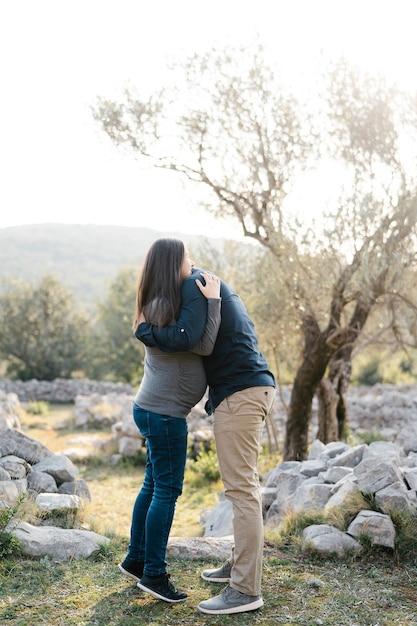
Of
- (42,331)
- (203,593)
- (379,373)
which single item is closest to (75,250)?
(42,331)

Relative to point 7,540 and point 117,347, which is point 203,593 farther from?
point 117,347

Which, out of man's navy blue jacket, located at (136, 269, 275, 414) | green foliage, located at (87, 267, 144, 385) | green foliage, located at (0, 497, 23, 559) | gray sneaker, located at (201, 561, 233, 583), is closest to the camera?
man's navy blue jacket, located at (136, 269, 275, 414)

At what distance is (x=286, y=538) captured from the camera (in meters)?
5.50

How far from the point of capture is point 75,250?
108062 mm

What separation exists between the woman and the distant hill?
267 feet

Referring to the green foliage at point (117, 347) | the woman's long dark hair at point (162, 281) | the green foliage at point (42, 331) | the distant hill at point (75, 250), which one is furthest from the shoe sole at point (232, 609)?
the distant hill at point (75, 250)

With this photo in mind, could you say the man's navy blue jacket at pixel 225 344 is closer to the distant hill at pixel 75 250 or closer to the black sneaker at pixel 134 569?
the black sneaker at pixel 134 569

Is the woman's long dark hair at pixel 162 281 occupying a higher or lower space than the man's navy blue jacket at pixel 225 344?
higher

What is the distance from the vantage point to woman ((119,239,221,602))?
3920mm

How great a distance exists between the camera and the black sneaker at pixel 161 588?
4062mm

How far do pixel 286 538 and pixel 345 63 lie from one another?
643 centimetres

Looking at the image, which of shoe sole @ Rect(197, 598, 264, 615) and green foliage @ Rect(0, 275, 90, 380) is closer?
shoe sole @ Rect(197, 598, 264, 615)

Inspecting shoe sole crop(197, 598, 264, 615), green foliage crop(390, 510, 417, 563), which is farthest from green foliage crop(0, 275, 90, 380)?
shoe sole crop(197, 598, 264, 615)

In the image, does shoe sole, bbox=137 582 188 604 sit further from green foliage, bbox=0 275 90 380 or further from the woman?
green foliage, bbox=0 275 90 380
